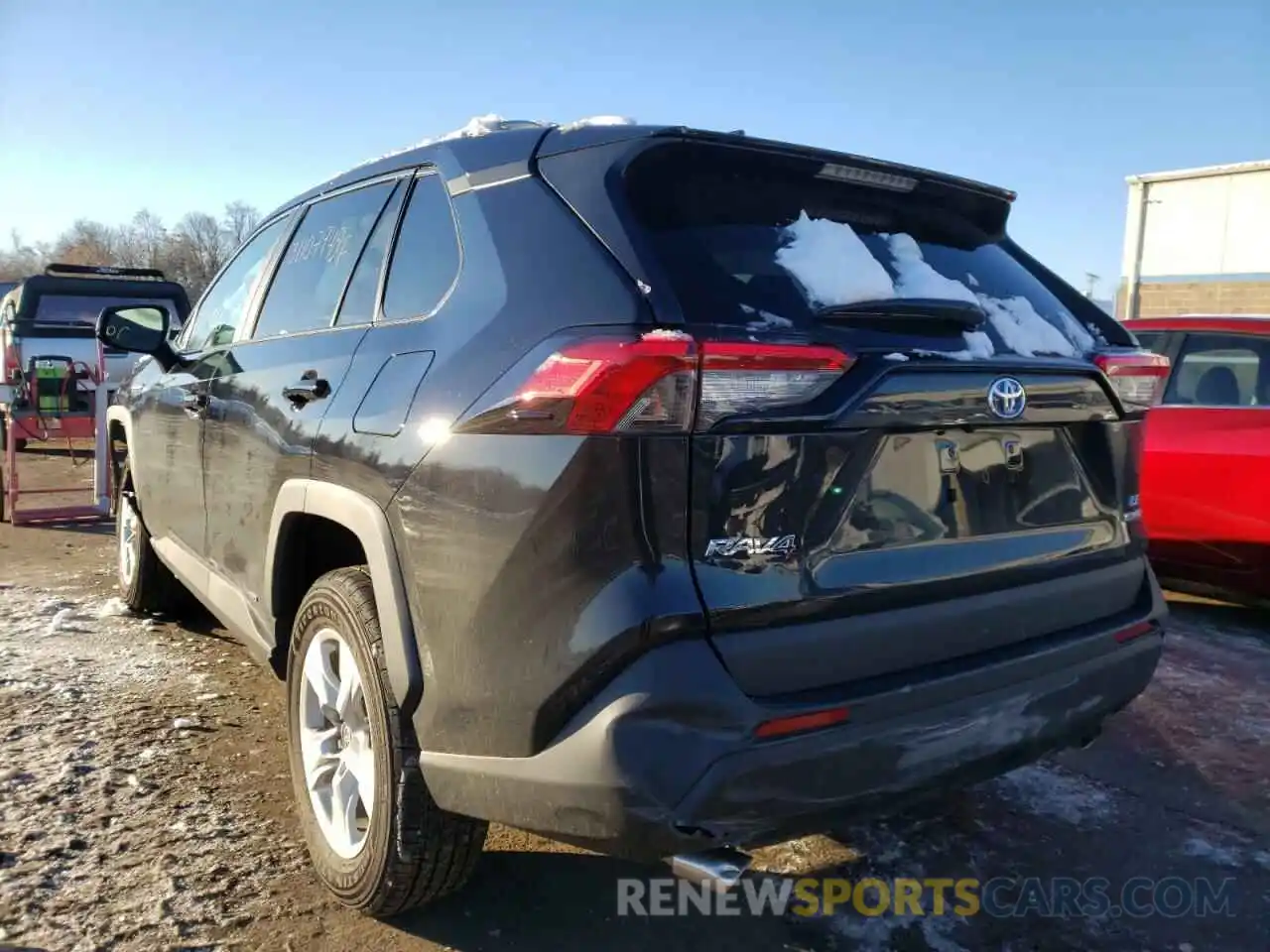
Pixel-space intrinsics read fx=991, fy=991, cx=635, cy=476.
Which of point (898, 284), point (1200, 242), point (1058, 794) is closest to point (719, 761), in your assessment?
point (898, 284)

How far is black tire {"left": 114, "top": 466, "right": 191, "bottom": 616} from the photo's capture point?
195 inches

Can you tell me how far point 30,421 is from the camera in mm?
11062

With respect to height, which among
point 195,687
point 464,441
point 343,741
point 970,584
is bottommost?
point 195,687

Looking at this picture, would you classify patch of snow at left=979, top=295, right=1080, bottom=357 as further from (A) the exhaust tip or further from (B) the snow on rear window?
(A) the exhaust tip

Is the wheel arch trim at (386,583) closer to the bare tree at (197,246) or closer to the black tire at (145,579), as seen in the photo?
the black tire at (145,579)

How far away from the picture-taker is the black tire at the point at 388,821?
224 cm

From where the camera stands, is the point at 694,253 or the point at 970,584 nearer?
the point at 694,253

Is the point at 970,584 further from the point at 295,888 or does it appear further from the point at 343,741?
the point at 295,888

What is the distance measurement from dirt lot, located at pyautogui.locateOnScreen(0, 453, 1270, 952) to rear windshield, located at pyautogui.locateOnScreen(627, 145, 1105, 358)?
4.64ft

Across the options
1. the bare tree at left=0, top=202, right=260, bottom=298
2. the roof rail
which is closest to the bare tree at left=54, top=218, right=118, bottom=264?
the bare tree at left=0, top=202, right=260, bottom=298

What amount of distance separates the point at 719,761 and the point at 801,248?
3.65 feet

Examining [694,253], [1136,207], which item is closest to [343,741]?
[694,253]

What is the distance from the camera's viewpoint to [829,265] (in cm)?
216

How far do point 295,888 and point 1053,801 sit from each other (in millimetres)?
2392
